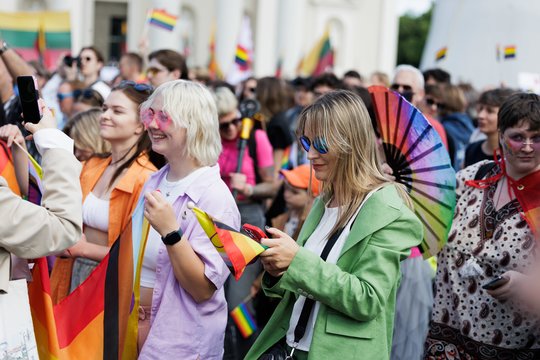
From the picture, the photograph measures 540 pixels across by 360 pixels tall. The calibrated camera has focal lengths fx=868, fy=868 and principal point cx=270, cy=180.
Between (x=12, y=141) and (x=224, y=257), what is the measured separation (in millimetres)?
1570

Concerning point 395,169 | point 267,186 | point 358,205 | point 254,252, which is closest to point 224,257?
point 254,252

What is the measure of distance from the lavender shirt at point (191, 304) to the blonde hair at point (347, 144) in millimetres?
554

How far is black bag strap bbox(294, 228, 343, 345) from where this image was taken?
11.2ft

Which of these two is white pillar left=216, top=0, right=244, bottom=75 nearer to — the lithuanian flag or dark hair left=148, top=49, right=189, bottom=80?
the lithuanian flag

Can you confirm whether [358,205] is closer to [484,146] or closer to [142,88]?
[142,88]

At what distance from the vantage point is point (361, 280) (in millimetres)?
3252

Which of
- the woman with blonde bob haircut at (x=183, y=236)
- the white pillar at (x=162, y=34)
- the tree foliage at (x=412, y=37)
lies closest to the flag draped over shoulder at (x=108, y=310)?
the woman with blonde bob haircut at (x=183, y=236)

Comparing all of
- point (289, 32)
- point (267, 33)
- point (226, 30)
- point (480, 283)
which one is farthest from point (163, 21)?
point (267, 33)

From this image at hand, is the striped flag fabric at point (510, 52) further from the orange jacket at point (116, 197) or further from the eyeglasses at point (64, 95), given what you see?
the orange jacket at point (116, 197)

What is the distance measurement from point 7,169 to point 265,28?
3827 cm

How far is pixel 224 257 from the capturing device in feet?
10.5

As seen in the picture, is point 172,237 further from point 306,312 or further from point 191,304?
point 306,312

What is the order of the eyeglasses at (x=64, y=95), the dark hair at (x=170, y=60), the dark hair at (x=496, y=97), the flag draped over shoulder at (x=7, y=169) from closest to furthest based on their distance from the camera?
1. the flag draped over shoulder at (x=7, y=169)
2. the dark hair at (x=496, y=97)
3. the dark hair at (x=170, y=60)
4. the eyeglasses at (x=64, y=95)

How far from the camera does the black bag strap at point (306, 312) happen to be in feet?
11.2
